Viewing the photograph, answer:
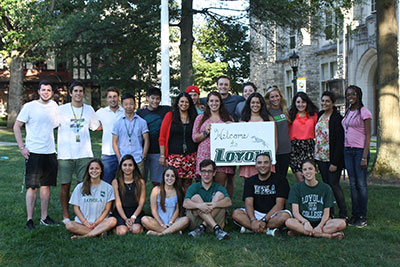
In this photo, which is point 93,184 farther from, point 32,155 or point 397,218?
point 397,218

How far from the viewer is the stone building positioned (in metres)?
21.2

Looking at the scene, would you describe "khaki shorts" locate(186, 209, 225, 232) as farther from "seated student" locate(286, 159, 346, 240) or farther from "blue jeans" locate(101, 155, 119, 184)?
"blue jeans" locate(101, 155, 119, 184)

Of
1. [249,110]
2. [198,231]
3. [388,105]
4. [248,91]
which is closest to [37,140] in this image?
[198,231]

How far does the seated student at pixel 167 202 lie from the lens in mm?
6637

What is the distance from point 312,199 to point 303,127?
1379mm

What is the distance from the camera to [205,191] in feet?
22.6

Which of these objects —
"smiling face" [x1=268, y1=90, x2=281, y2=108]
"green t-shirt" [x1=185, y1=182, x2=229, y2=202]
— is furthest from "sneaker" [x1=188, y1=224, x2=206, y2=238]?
"smiling face" [x1=268, y1=90, x2=281, y2=108]

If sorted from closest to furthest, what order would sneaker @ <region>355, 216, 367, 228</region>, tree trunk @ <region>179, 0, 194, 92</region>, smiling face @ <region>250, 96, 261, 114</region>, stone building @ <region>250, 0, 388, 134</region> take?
sneaker @ <region>355, 216, 367, 228</region>
smiling face @ <region>250, 96, 261, 114</region>
tree trunk @ <region>179, 0, 194, 92</region>
stone building @ <region>250, 0, 388, 134</region>

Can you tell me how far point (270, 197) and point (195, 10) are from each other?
1298cm

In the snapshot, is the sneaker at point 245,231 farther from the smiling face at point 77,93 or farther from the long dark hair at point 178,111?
the smiling face at point 77,93

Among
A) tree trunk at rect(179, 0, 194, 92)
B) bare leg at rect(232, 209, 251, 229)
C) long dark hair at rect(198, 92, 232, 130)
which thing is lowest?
bare leg at rect(232, 209, 251, 229)

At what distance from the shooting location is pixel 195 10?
733 inches

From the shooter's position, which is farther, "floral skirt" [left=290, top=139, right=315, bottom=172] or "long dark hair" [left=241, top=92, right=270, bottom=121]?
"floral skirt" [left=290, top=139, right=315, bottom=172]

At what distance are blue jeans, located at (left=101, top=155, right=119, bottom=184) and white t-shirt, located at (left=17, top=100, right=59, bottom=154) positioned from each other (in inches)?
33.5
